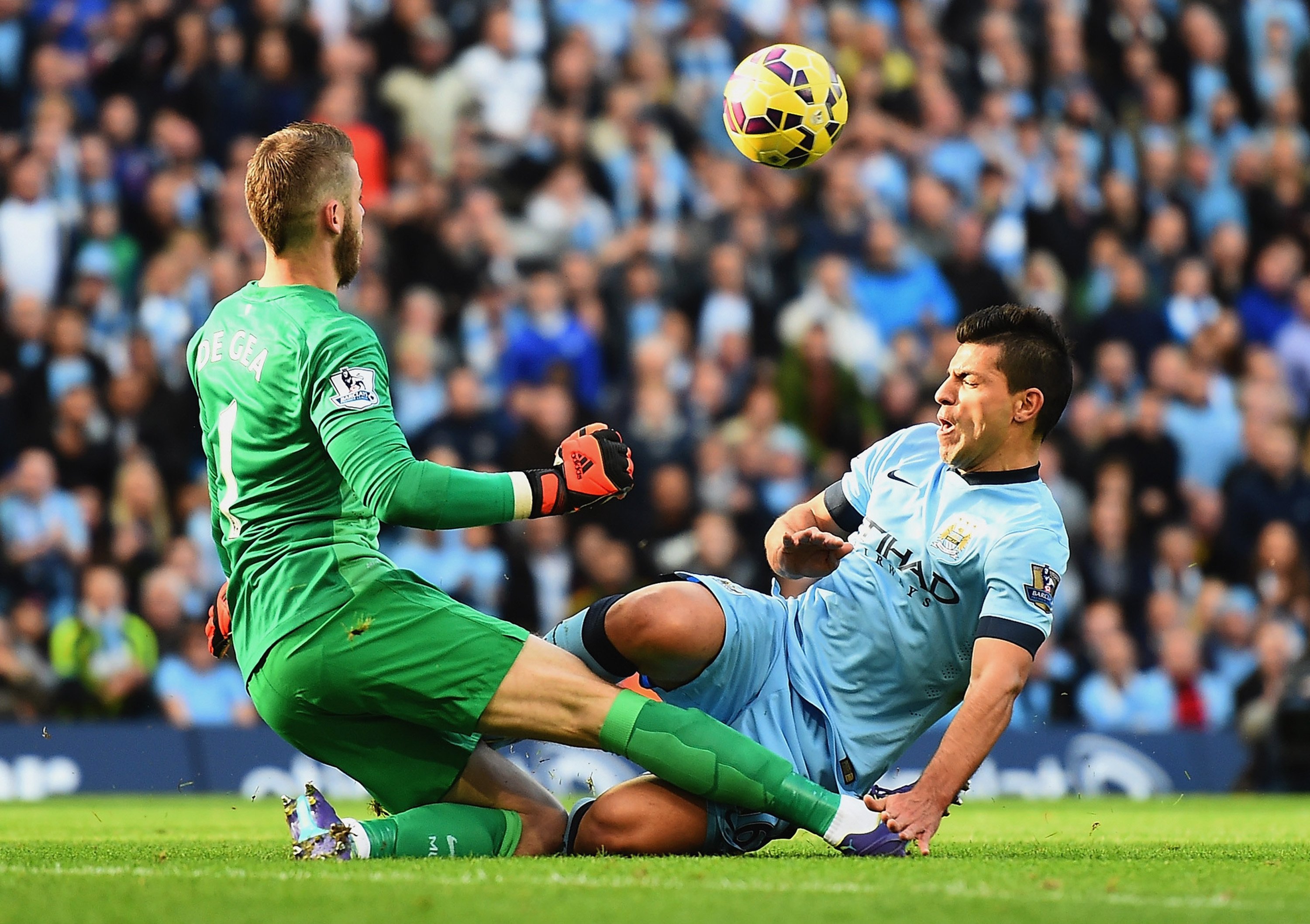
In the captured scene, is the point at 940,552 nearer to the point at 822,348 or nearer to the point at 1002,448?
the point at 1002,448

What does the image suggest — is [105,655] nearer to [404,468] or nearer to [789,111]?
[789,111]

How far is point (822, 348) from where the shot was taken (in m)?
11.9

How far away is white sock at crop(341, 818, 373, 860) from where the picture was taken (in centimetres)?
480

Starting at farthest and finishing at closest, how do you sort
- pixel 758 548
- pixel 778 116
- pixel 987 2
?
pixel 987 2, pixel 758 548, pixel 778 116

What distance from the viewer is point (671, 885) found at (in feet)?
13.6

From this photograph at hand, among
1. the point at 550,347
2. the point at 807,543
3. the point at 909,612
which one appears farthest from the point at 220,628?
the point at 550,347

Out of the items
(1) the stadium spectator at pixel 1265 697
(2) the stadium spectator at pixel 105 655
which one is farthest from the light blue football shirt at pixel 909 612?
(1) the stadium spectator at pixel 1265 697

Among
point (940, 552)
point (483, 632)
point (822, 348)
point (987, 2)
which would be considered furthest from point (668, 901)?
point (987, 2)

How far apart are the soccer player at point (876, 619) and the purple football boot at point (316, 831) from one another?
2.51 ft

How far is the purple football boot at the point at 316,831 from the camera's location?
4.78 metres

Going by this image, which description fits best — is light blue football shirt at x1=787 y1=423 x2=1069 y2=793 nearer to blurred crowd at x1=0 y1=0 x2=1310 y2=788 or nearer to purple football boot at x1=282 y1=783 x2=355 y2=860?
purple football boot at x1=282 y1=783 x2=355 y2=860

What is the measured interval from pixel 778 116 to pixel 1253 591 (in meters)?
5.96

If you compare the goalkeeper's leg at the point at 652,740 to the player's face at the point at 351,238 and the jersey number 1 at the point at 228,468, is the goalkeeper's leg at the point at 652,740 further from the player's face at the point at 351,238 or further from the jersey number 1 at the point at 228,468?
the player's face at the point at 351,238

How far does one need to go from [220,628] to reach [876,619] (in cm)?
206
